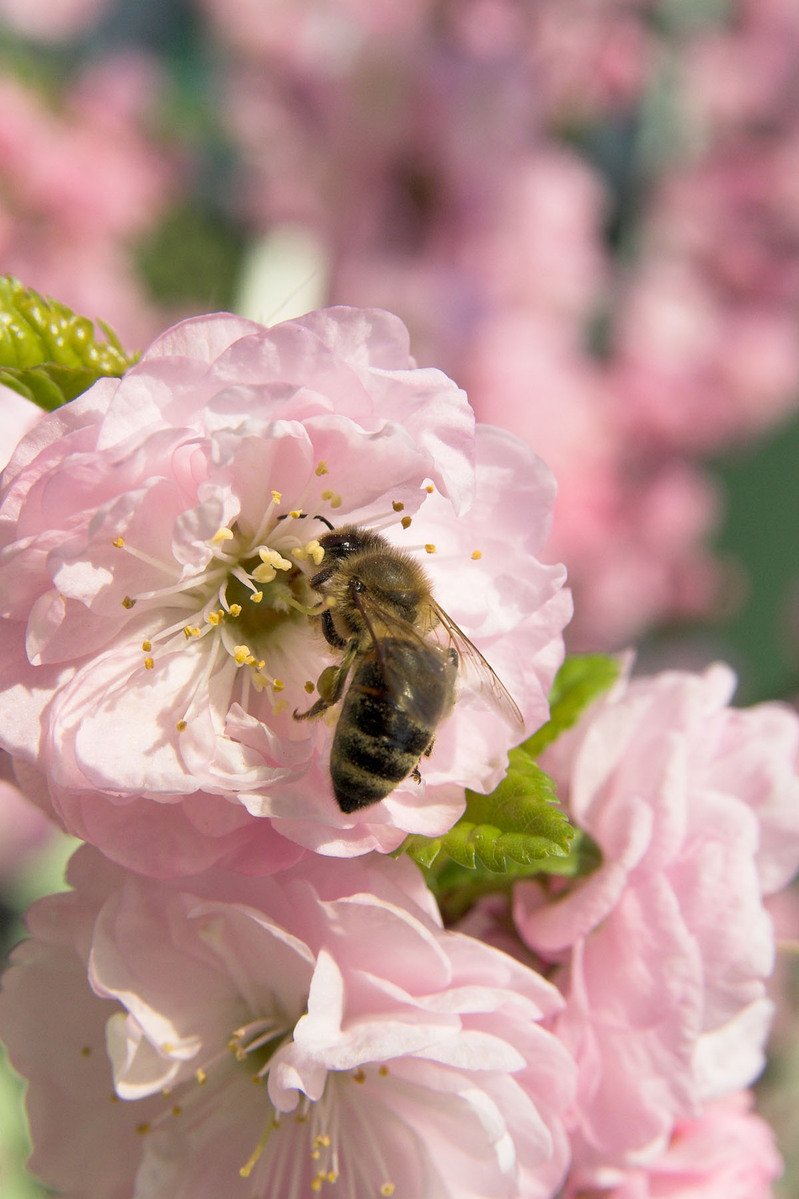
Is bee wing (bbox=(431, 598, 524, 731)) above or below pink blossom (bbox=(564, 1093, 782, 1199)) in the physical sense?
above

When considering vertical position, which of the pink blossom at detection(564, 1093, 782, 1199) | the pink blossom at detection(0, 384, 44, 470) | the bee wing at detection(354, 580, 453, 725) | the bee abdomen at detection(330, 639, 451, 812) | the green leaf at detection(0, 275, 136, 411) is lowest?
the pink blossom at detection(564, 1093, 782, 1199)

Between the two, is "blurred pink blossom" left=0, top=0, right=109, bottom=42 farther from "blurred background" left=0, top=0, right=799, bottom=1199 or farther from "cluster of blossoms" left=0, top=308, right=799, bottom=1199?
"cluster of blossoms" left=0, top=308, right=799, bottom=1199

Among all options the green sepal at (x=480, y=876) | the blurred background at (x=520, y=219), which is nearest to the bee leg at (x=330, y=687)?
the green sepal at (x=480, y=876)

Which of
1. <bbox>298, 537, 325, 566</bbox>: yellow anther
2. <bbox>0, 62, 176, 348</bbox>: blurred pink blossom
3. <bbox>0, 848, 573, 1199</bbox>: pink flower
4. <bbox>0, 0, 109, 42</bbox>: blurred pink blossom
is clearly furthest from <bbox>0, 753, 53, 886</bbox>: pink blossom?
<bbox>0, 0, 109, 42</bbox>: blurred pink blossom

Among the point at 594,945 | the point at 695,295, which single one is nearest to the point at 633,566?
the point at 695,295

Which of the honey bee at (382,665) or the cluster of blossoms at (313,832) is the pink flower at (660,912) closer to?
the cluster of blossoms at (313,832)
